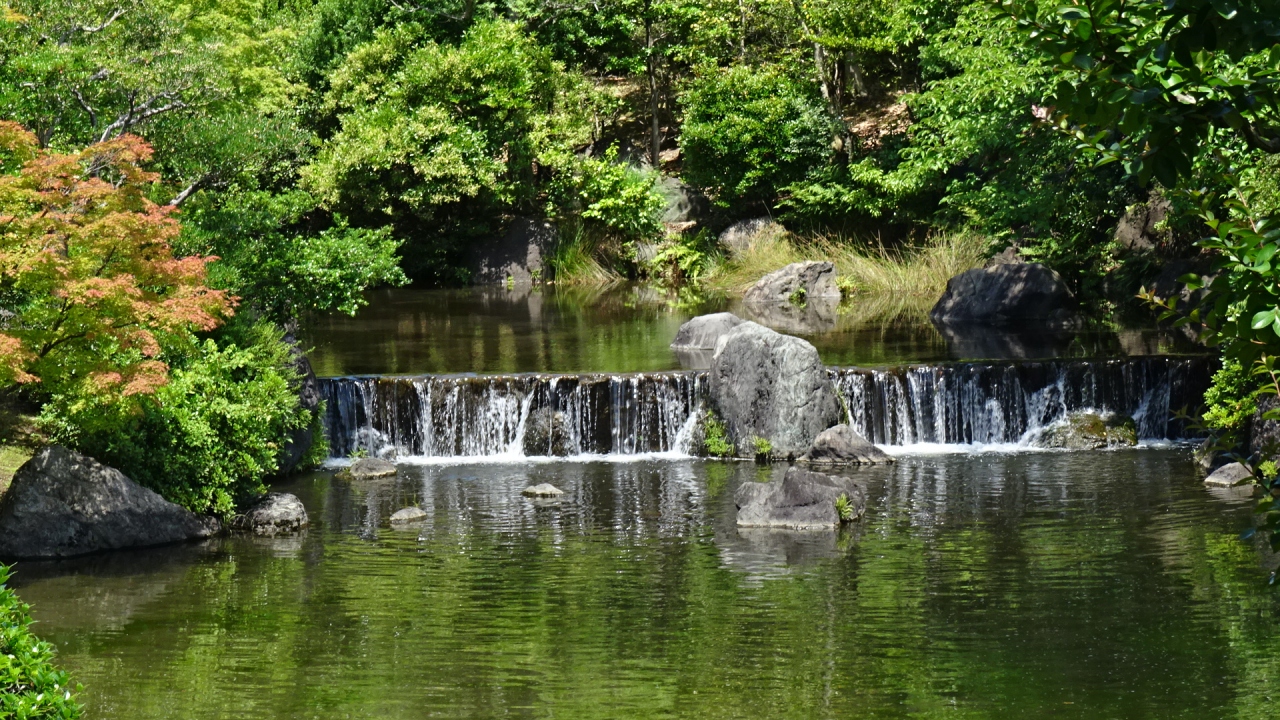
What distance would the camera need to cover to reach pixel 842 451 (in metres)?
18.2

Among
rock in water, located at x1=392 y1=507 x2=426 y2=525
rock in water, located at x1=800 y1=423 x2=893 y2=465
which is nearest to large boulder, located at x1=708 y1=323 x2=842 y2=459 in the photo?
rock in water, located at x1=800 y1=423 x2=893 y2=465

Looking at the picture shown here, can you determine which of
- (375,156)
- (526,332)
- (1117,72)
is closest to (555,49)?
(375,156)

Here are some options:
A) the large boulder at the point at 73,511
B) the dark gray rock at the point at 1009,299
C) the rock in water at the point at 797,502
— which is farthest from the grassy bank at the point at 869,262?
the large boulder at the point at 73,511

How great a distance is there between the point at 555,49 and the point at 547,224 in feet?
18.0

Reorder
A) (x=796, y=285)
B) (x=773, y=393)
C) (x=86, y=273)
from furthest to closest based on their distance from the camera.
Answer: (x=796, y=285), (x=773, y=393), (x=86, y=273)

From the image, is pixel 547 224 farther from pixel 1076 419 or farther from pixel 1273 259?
pixel 1273 259

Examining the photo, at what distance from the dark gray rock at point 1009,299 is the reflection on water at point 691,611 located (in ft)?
38.8

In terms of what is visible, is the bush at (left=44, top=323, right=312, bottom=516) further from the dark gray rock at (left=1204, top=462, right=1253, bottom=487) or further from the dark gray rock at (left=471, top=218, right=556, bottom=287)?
the dark gray rock at (left=471, top=218, right=556, bottom=287)

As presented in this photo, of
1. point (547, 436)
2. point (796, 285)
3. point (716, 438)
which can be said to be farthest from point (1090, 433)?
point (796, 285)

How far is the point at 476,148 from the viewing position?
115 ft

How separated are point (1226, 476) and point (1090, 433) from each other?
3.25 meters

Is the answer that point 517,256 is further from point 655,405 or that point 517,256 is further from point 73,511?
point 73,511

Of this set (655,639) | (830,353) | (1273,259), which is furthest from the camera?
(830,353)

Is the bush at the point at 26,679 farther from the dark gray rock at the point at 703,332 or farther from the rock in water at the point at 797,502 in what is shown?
the dark gray rock at the point at 703,332
